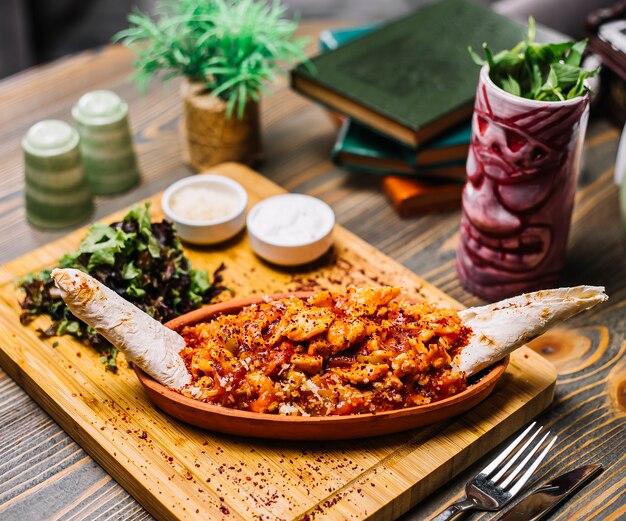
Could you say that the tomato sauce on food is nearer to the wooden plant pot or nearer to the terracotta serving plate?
the terracotta serving plate

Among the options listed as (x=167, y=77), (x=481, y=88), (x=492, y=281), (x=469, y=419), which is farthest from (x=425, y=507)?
(x=167, y=77)

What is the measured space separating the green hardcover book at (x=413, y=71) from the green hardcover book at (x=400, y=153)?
0.05m

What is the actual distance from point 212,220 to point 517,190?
97cm

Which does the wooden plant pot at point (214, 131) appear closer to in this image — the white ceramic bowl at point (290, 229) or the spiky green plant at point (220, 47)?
the spiky green plant at point (220, 47)

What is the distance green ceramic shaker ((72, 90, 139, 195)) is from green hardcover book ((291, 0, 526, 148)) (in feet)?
2.20

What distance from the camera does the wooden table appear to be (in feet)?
6.82

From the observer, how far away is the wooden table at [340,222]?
208 centimetres

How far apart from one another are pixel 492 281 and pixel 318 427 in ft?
2.85

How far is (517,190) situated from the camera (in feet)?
7.75

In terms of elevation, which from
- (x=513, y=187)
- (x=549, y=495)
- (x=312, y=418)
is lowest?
(x=549, y=495)

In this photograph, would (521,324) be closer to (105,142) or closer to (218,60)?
(218,60)

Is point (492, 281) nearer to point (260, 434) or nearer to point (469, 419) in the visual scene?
point (469, 419)

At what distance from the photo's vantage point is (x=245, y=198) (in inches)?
109

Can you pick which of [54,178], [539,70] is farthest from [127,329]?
[539,70]
